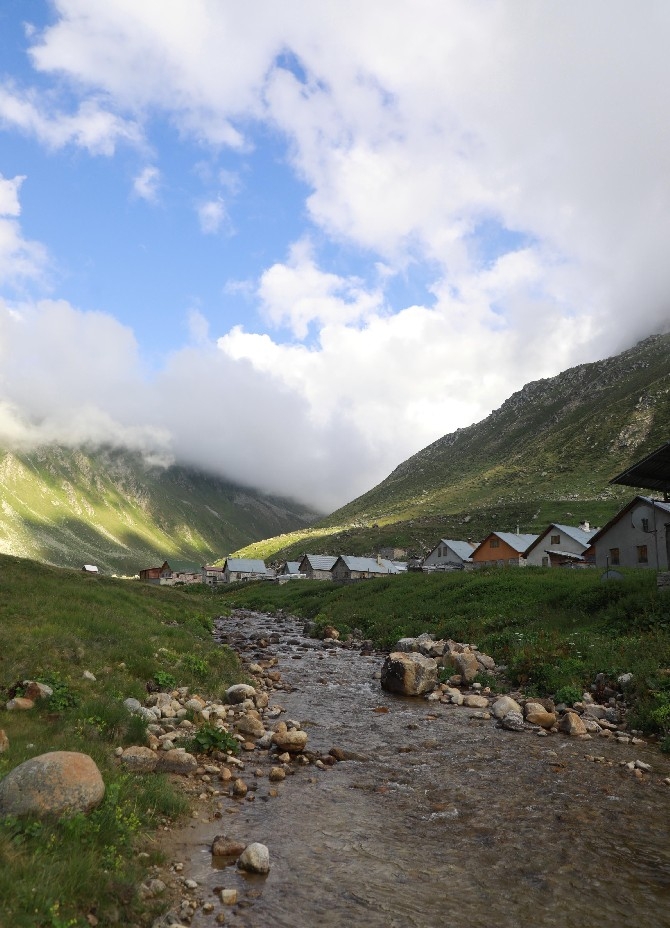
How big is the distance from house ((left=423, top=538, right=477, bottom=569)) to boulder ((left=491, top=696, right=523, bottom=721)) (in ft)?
263

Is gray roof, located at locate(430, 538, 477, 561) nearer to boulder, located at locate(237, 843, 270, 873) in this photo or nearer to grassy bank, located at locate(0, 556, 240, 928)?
grassy bank, located at locate(0, 556, 240, 928)

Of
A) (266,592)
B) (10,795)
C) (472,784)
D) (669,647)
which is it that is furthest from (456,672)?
(266,592)

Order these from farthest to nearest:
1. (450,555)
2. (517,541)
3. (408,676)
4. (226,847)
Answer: (450,555)
(517,541)
(408,676)
(226,847)

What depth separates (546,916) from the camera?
7.16 metres

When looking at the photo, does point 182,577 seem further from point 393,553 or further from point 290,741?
point 290,741

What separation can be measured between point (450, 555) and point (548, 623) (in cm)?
7568

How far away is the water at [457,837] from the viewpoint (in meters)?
7.25

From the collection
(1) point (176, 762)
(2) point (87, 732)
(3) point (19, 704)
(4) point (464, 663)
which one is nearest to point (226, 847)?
(1) point (176, 762)

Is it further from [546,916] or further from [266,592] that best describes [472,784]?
[266,592]

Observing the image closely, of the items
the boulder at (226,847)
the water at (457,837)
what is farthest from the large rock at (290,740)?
the boulder at (226,847)

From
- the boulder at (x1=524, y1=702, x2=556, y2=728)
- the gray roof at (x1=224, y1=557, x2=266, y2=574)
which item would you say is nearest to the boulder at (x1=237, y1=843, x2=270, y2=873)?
the boulder at (x1=524, y1=702, x2=556, y2=728)

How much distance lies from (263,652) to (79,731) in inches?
857

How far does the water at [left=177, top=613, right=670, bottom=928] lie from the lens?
23.8 feet

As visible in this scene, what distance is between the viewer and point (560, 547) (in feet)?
259
